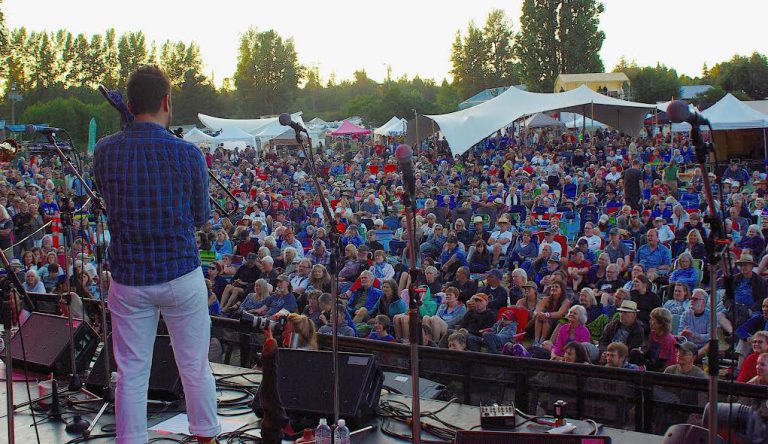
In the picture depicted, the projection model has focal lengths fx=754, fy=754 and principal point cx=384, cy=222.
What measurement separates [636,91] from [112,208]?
48.3m

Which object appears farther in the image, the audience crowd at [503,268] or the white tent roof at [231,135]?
the white tent roof at [231,135]

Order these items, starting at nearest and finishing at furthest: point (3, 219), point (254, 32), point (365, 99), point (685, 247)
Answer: point (685, 247) < point (3, 219) < point (365, 99) < point (254, 32)

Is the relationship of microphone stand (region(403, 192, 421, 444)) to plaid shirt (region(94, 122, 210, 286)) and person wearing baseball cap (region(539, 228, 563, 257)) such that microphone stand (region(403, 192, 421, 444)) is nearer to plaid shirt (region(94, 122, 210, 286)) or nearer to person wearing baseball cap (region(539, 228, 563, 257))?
plaid shirt (region(94, 122, 210, 286))

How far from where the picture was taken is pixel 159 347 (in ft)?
13.9

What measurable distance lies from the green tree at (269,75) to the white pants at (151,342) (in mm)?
70621

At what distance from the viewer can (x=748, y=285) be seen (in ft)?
23.3

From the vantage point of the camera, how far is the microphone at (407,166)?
2.54 metres

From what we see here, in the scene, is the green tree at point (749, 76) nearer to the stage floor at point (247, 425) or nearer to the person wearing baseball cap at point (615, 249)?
the person wearing baseball cap at point (615, 249)

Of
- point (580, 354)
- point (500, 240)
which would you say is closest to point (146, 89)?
point (580, 354)

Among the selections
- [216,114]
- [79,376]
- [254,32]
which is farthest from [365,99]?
[79,376]

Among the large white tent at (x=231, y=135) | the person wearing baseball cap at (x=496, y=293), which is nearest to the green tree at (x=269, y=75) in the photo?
the large white tent at (x=231, y=135)

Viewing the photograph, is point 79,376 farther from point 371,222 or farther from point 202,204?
point 371,222

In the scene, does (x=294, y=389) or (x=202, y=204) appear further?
(x=294, y=389)

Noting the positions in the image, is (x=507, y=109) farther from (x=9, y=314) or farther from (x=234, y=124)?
(x=234, y=124)
